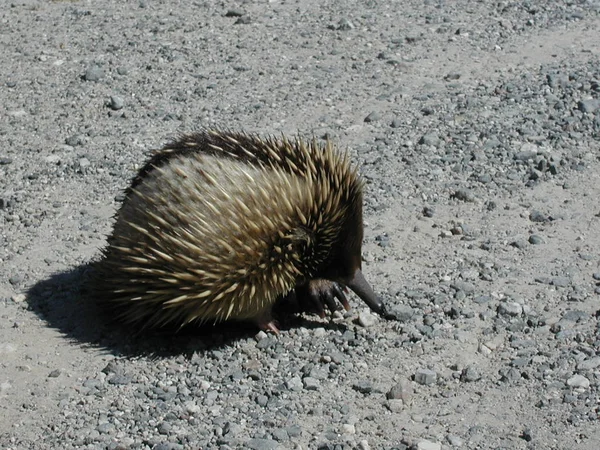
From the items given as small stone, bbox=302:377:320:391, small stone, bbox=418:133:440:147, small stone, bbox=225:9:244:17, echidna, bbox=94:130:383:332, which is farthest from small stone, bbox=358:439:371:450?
small stone, bbox=225:9:244:17

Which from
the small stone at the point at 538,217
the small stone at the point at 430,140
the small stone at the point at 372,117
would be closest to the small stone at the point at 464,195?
the small stone at the point at 538,217

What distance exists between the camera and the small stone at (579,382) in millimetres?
4480

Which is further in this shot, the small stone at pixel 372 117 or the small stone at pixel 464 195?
the small stone at pixel 372 117

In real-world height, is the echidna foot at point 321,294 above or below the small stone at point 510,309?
below

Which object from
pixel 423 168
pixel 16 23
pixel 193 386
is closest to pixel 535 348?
pixel 193 386

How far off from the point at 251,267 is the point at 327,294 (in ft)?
2.05

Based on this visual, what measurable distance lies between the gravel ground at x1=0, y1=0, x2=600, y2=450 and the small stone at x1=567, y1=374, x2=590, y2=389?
0.01 m

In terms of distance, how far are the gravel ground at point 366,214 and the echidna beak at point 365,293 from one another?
0.13 meters

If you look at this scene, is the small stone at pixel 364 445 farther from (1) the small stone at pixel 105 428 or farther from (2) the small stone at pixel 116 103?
(2) the small stone at pixel 116 103

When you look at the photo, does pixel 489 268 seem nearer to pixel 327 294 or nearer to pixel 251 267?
pixel 327 294

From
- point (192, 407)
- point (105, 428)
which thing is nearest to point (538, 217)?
point (192, 407)

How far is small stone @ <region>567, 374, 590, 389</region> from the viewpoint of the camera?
448 cm

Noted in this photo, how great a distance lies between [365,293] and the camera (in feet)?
16.7

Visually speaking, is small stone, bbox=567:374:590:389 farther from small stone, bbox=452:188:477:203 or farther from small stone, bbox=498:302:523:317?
small stone, bbox=452:188:477:203
